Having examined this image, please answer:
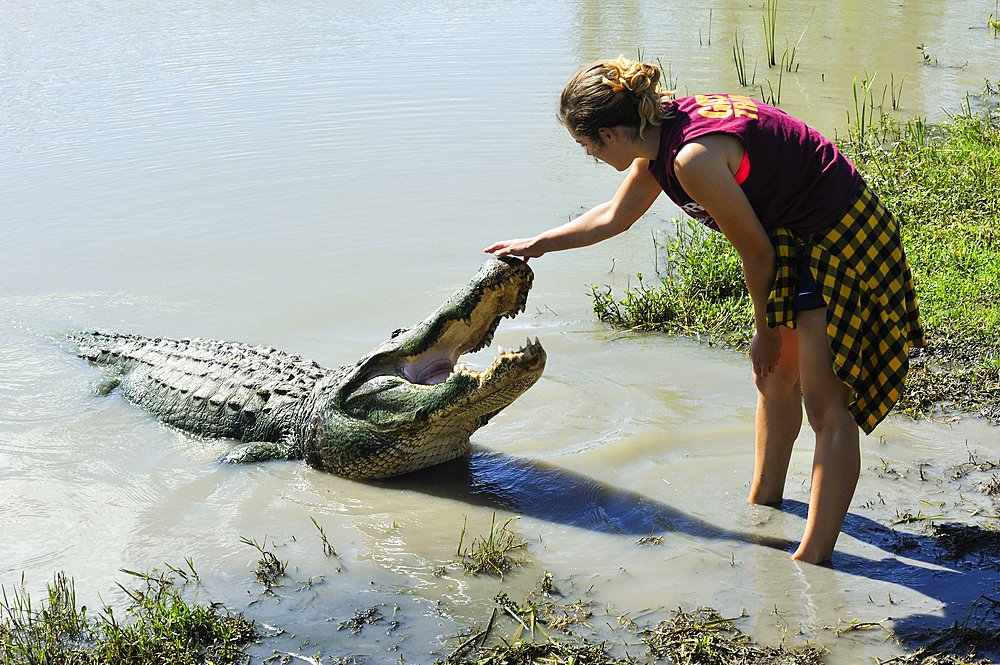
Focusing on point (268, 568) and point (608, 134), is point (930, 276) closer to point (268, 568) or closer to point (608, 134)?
point (608, 134)

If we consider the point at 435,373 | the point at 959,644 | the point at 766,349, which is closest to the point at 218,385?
the point at 435,373

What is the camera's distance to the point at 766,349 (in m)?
2.54

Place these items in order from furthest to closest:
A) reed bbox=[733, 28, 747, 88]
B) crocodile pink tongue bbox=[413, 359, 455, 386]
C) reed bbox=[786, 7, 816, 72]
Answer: reed bbox=[786, 7, 816, 72] < reed bbox=[733, 28, 747, 88] < crocodile pink tongue bbox=[413, 359, 455, 386]

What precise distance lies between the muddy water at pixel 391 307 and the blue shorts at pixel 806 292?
0.84 m

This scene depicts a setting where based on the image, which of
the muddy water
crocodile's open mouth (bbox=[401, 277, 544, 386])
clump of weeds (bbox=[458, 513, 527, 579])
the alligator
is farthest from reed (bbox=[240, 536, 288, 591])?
crocodile's open mouth (bbox=[401, 277, 544, 386])

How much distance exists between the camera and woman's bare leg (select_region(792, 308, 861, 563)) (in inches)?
98.0

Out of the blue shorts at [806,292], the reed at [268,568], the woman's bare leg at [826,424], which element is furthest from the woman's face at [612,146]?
the reed at [268,568]

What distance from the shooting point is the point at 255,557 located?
2939 millimetres

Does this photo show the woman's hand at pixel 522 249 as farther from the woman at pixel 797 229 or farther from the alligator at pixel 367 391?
the woman at pixel 797 229

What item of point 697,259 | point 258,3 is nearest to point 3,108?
point 258,3

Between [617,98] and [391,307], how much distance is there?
3070 mm

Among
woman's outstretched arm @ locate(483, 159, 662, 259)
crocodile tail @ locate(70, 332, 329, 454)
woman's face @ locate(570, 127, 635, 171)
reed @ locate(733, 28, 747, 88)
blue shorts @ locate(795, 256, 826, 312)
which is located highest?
reed @ locate(733, 28, 747, 88)

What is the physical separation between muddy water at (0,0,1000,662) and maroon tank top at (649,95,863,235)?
1111mm

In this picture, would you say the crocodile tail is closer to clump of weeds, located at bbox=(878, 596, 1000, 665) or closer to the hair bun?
the hair bun
